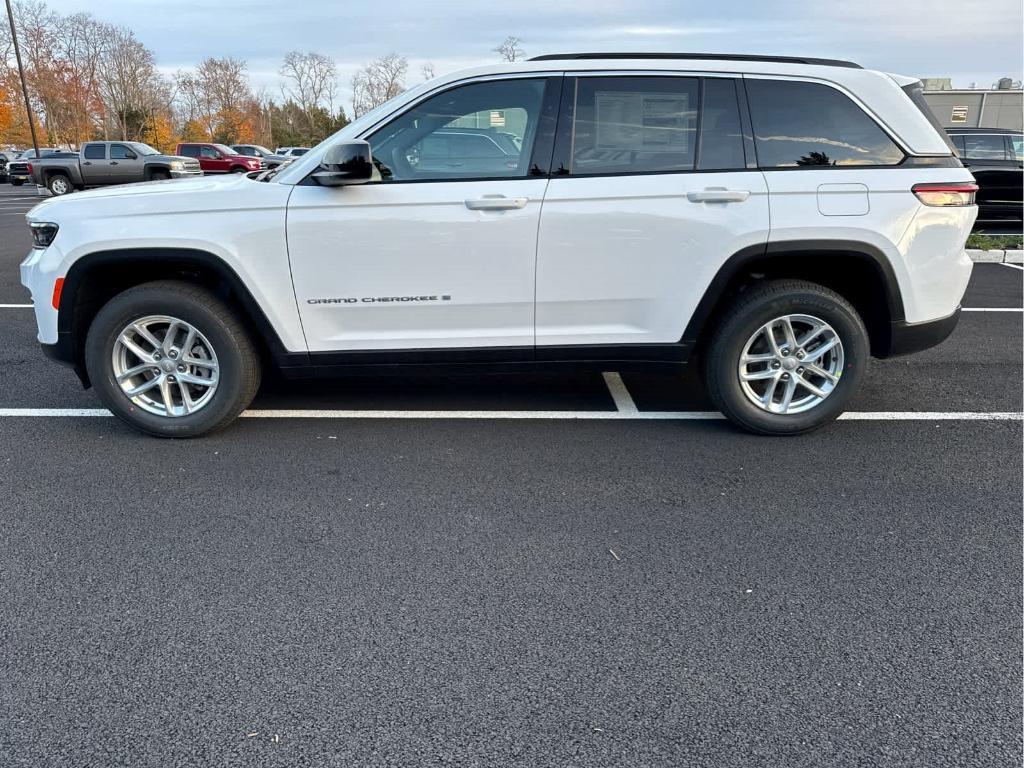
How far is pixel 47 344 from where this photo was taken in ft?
13.8

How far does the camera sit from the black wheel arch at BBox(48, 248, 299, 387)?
4.01 metres

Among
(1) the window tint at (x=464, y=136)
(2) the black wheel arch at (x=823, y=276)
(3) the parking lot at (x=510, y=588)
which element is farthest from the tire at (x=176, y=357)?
(2) the black wheel arch at (x=823, y=276)

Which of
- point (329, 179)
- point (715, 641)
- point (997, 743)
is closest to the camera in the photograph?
point (997, 743)

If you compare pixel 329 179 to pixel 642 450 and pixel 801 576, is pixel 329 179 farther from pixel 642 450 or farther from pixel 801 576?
pixel 801 576

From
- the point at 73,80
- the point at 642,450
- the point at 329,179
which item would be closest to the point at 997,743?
the point at 642,450

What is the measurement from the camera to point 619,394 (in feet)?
16.6

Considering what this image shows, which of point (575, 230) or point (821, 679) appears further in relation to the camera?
point (575, 230)

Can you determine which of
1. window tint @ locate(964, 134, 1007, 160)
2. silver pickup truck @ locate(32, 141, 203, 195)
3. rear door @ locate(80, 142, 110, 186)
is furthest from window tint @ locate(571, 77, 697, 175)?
rear door @ locate(80, 142, 110, 186)

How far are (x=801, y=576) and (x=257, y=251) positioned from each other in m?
2.96

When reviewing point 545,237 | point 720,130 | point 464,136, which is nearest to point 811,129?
point 720,130

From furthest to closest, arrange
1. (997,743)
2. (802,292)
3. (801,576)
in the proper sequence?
(802,292) < (801,576) < (997,743)

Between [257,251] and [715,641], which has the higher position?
[257,251]

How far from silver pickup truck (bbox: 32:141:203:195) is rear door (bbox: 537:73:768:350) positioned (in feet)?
79.3

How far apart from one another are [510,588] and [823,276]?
2.71 metres
